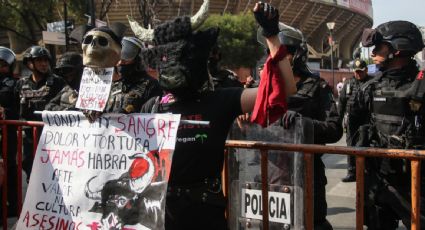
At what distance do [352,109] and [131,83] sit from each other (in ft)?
6.40

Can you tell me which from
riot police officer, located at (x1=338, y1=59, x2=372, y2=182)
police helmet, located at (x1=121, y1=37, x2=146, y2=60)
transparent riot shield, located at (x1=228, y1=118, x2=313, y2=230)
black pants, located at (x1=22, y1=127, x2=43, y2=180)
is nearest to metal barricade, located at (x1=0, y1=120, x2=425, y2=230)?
transparent riot shield, located at (x1=228, y1=118, x2=313, y2=230)

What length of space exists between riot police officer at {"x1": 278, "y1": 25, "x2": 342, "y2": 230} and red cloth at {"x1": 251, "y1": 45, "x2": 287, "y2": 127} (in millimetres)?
1362

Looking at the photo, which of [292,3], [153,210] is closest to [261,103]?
[153,210]

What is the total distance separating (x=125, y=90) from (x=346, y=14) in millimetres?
59939

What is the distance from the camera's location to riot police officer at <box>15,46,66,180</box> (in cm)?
555

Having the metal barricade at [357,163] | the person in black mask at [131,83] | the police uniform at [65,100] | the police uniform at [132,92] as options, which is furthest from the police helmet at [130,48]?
the metal barricade at [357,163]

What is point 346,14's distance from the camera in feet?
197

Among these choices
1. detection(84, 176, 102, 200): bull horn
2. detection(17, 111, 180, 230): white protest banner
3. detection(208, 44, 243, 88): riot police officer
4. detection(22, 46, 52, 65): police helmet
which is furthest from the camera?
detection(22, 46, 52, 65): police helmet

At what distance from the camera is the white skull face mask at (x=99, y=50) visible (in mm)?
3133

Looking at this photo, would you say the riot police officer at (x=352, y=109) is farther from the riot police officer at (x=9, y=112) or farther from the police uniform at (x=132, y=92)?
the riot police officer at (x=9, y=112)

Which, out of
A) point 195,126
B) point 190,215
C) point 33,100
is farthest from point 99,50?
point 33,100

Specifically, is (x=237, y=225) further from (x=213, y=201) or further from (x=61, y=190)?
(x=61, y=190)

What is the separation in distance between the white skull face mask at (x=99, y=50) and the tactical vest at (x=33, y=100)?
8.49ft

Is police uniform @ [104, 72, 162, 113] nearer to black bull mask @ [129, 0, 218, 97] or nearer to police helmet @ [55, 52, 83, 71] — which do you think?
police helmet @ [55, 52, 83, 71]
